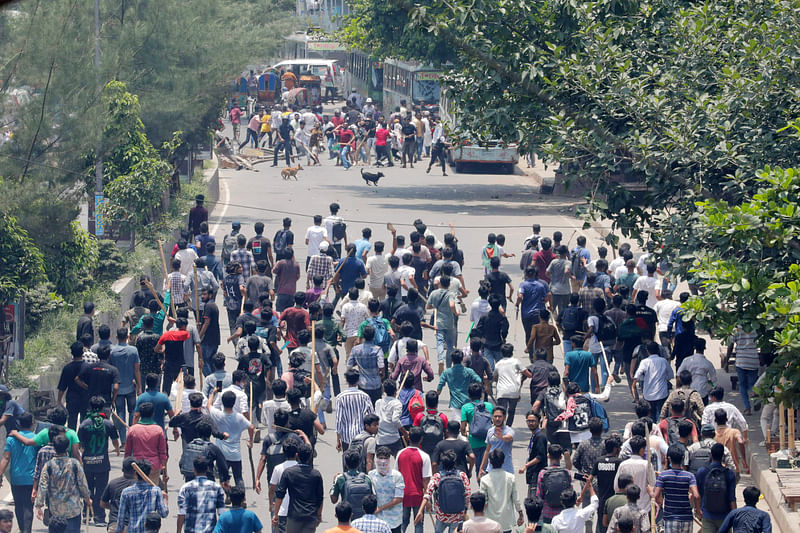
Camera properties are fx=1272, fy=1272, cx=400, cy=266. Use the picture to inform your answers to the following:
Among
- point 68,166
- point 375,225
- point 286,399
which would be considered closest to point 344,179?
point 375,225

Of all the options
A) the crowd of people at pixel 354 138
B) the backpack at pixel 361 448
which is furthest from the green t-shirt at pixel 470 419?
the crowd of people at pixel 354 138

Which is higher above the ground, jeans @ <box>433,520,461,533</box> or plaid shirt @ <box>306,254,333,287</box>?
plaid shirt @ <box>306,254,333,287</box>

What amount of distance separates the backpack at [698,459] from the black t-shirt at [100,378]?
559 cm

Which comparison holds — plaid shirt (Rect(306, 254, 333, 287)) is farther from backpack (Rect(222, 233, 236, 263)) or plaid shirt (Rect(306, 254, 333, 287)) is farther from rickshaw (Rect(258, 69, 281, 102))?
rickshaw (Rect(258, 69, 281, 102))

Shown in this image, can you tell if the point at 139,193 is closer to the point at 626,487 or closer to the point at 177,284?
the point at 177,284

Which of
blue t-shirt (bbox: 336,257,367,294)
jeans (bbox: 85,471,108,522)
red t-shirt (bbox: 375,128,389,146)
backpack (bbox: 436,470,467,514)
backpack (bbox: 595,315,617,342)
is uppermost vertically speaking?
red t-shirt (bbox: 375,128,389,146)

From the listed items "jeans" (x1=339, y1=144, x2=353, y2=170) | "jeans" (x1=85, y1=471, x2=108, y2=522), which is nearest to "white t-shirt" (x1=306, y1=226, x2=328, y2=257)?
"jeans" (x1=85, y1=471, x2=108, y2=522)

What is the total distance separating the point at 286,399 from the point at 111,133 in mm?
9862

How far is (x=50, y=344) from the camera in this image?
16.2m

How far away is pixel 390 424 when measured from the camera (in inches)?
451

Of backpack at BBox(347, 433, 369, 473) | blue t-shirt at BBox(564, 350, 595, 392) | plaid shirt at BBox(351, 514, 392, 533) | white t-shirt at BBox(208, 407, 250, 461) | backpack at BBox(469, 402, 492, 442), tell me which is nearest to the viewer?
plaid shirt at BBox(351, 514, 392, 533)

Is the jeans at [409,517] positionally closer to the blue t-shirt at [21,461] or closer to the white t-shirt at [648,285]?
the blue t-shirt at [21,461]

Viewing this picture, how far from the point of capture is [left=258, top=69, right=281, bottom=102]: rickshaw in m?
56.2

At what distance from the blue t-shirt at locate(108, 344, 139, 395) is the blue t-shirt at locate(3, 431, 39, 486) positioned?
2.32m
